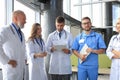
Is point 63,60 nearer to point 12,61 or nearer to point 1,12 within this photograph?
point 12,61

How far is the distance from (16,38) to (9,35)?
0.31 ft

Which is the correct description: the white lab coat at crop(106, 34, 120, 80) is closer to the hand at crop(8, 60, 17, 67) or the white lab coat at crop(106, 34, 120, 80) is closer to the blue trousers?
the blue trousers

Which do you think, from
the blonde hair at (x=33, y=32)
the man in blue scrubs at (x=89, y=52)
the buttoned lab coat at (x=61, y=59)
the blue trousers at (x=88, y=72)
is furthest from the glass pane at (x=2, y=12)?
the blue trousers at (x=88, y=72)

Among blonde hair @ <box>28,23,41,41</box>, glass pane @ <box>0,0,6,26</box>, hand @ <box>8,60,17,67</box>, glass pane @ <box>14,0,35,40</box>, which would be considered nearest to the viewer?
hand @ <box>8,60,17,67</box>

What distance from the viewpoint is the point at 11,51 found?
114 inches

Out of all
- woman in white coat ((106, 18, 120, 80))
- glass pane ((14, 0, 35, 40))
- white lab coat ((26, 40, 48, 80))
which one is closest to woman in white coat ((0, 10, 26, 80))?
white lab coat ((26, 40, 48, 80))

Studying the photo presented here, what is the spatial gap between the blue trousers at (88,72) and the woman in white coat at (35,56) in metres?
0.56

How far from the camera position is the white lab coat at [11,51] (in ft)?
9.33

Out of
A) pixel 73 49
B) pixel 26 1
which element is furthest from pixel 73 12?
pixel 73 49

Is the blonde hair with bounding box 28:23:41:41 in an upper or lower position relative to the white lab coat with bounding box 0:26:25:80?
upper

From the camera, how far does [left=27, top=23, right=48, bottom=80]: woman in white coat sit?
357 cm

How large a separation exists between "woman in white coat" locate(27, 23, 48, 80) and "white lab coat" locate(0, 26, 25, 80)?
1.98 feet

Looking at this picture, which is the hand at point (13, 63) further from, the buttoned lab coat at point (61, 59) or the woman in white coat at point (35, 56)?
the buttoned lab coat at point (61, 59)

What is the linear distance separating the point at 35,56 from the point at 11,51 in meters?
0.71
